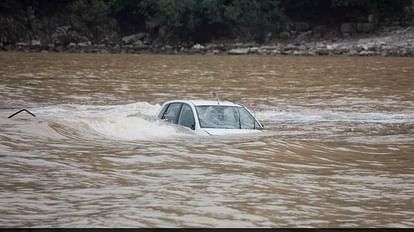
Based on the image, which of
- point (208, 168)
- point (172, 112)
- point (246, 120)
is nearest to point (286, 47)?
point (172, 112)

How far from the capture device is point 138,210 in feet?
31.6

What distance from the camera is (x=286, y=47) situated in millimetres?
76625

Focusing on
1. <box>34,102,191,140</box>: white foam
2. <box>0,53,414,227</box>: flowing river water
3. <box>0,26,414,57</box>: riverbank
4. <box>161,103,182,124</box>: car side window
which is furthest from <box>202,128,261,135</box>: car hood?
<box>0,26,414,57</box>: riverbank

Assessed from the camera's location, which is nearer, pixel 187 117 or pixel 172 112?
pixel 187 117

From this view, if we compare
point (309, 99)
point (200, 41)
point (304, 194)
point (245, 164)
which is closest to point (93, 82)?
point (309, 99)

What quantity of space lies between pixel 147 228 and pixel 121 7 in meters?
79.8

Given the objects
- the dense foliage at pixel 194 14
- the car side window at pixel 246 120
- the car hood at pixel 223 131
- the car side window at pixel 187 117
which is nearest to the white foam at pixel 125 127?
the car side window at pixel 187 117

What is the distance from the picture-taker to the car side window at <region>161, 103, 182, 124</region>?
18.6 meters

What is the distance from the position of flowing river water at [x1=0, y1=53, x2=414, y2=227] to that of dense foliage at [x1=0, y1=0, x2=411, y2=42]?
2110 inches

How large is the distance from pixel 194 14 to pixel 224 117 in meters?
66.3

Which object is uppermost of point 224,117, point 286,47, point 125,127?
point 224,117

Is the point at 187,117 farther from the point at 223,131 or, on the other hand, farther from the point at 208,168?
the point at 208,168

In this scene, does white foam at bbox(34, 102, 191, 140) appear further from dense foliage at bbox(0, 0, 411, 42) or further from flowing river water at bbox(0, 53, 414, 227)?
dense foliage at bbox(0, 0, 411, 42)

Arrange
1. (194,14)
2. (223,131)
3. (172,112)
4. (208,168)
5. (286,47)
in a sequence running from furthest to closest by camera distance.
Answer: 1. (194,14)
2. (286,47)
3. (172,112)
4. (223,131)
5. (208,168)
